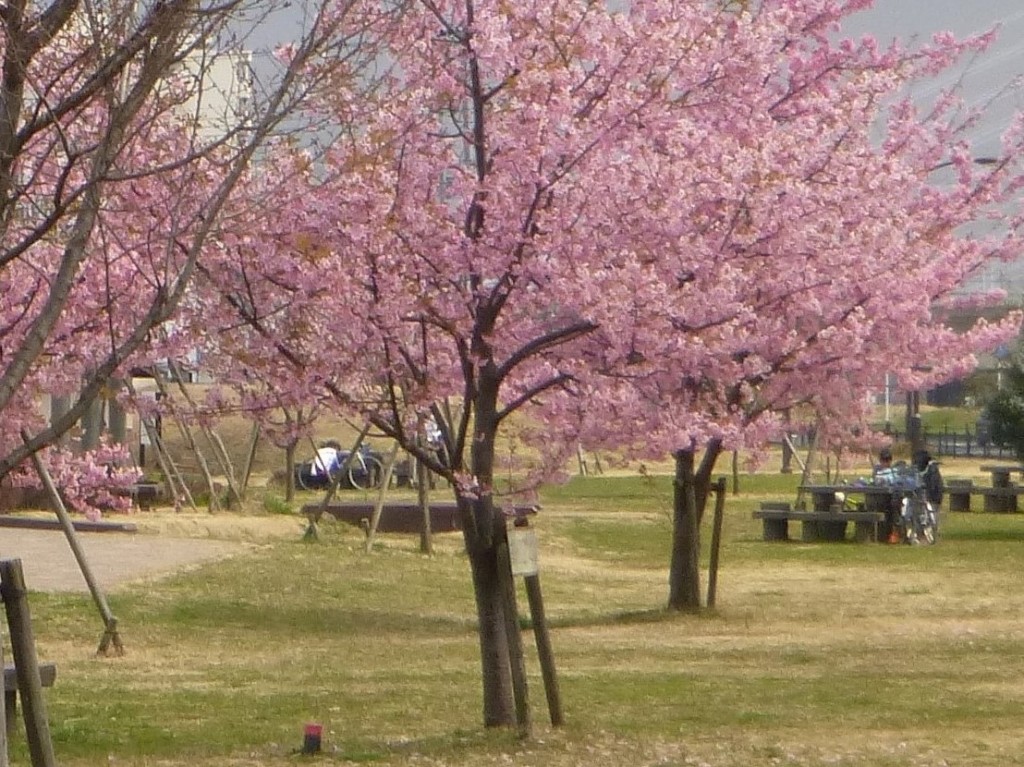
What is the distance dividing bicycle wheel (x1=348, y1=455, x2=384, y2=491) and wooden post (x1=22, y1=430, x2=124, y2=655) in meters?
29.1

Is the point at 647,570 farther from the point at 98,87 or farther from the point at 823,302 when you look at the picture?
the point at 98,87

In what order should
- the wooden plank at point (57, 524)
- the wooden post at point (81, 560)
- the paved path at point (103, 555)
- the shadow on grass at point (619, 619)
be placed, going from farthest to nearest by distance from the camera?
1. the wooden plank at point (57, 524)
2. the paved path at point (103, 555)
3. the shadow on grass at point (619, 619)
4. the wooden post at point (81, 560)

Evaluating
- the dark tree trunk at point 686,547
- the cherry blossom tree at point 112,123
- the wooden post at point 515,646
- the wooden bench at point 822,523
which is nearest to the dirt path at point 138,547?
the dark tree trunk at point 686,547

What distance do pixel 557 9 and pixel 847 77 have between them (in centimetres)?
804

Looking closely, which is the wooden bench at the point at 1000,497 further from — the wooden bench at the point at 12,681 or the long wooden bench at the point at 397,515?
the wooden bench at the point at 12,681

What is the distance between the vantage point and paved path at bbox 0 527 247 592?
20.3m

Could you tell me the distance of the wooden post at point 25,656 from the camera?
7379 millimetres

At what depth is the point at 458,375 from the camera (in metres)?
12.0

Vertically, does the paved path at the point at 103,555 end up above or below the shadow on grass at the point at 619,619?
above

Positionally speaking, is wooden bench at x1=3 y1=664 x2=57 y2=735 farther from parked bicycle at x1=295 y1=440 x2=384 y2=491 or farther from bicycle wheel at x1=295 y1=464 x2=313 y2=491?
bicycle wheel at x1=295 y1=464 x2=313 y2=491

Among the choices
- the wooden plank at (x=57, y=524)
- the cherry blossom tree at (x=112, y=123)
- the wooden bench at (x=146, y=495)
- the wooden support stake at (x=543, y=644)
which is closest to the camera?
the cherry blossom tree at (x=112, y=123)

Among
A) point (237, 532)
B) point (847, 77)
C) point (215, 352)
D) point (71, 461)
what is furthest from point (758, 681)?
point (237, 532)

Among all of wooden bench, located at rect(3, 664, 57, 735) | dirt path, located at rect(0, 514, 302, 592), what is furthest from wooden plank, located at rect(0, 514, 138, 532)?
wooden bench, located at rect(3, 664, 57, 735)

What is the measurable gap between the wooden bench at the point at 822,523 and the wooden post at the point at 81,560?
16217 millimetres
